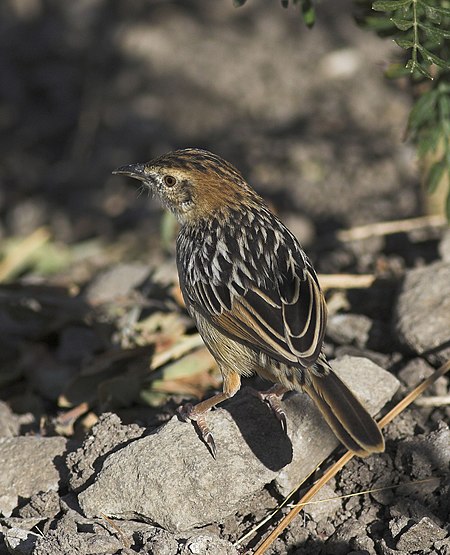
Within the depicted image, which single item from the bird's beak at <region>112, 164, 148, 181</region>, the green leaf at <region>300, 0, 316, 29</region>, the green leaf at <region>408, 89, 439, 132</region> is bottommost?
the bird's beak at <region>112, 164, 148, 181</region>

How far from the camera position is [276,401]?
478 centimetres

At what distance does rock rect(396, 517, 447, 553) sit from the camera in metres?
4.20

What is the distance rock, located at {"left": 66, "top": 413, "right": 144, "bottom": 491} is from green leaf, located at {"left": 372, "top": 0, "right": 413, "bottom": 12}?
7.92ft

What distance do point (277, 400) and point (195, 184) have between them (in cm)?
145

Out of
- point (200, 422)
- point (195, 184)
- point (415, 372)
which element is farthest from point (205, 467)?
point (195, 184)

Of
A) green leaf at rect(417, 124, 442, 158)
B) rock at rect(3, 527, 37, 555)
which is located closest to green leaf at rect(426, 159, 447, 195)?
green leaf at rect(417, 124, 442, 158)

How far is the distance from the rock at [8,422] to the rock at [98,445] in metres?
0.86

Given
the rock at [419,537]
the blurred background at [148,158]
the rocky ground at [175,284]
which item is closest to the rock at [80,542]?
the rocky ground at [175,284]

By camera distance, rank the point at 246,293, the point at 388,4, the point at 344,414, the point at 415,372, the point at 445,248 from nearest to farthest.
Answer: the point at 344,414
the point at 388,4
the point at 246,293
the point at 415,372
the point at 445,248

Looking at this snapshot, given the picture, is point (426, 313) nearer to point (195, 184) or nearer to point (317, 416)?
point (317, 416)

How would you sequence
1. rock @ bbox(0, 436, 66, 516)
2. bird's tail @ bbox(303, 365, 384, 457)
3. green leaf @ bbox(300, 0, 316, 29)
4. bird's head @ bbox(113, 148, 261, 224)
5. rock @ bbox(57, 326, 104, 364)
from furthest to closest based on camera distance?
rock @ bbox(57, 326, 104, 364) → bird's head @ bbox(113, 148, 261, 224) → green leaf @ bbox(300, 0, 316, 29) → rock @ bbox(0, 436, 66, 516) → bird's tail @ bbox(303, 365, 384, 457)

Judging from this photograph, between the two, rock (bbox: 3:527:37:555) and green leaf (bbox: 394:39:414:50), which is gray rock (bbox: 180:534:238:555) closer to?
rock (bbox: 3:527:37:555)

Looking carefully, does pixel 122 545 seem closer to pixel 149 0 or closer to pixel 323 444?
pixel 323 444

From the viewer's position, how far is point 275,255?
16.7ft
